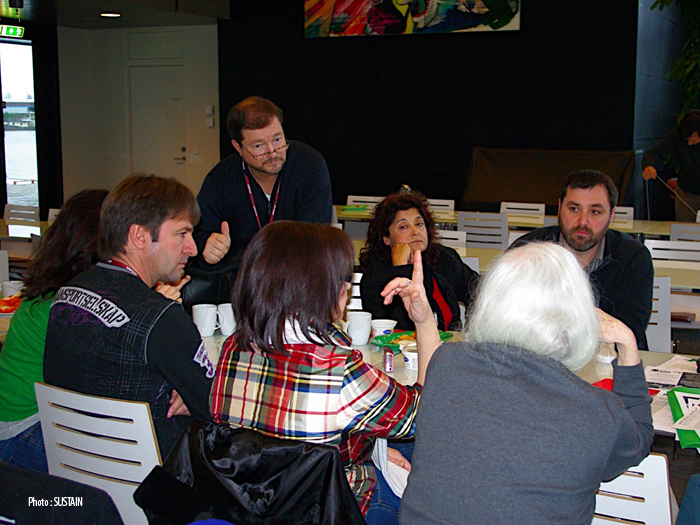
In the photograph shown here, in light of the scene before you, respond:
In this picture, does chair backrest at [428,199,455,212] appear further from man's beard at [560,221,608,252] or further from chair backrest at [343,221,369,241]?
man's beard at [560,221,608,252]

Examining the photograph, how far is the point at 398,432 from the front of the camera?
69.6 inches

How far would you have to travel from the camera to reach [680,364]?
2.61m

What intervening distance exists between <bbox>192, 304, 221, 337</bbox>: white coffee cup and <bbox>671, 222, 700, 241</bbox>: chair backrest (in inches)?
152

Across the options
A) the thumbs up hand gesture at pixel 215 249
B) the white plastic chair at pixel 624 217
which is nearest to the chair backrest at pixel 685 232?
the white plastic chair at pixel 624 217

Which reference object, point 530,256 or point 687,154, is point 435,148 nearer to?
point 687,154

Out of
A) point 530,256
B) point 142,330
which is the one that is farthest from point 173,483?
point 530,256

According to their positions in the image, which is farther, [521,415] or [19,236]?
[19,236]

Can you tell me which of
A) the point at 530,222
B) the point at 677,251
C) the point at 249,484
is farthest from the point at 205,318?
the point at 530,222

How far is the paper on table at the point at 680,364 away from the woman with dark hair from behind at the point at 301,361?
1233 millimetres

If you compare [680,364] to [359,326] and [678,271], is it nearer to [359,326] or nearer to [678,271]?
[359,326]

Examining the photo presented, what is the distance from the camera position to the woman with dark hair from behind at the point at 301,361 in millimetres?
1681

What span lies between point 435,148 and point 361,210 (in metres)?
2.73

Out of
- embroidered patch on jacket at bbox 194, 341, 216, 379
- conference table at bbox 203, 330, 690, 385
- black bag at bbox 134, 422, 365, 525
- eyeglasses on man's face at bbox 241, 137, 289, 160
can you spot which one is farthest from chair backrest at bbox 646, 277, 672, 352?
black bag at bbox 134, 422, 365, 525

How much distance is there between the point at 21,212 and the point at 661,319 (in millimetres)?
5885
